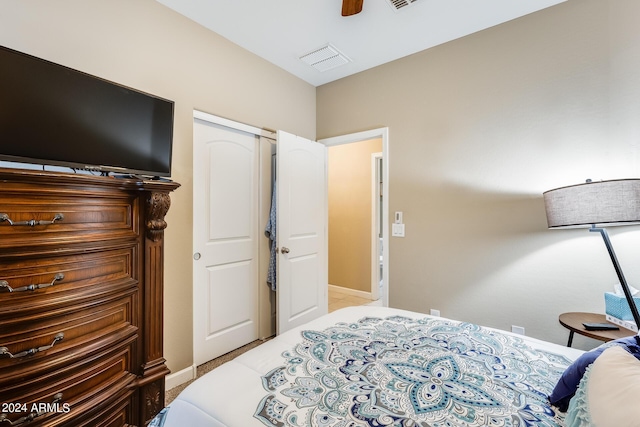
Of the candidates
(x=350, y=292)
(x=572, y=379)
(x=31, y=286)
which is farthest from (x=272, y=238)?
(x=572, y=379)

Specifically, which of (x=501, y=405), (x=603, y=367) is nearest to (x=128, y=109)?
(x=501, y=405)

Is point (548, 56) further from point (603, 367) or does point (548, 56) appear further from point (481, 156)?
point (603, 367)

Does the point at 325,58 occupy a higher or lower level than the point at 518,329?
higher

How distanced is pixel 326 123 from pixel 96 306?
2768mm

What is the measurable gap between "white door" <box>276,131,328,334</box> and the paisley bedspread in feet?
4.41

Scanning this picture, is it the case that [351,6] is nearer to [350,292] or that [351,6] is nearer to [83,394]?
[83,394]

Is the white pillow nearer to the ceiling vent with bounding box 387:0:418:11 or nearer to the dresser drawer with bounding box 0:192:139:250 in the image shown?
the dresser drawer with bounding box 0:192:139:250

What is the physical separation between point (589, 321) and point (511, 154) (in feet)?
4.04

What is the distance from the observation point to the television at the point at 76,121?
1168mm

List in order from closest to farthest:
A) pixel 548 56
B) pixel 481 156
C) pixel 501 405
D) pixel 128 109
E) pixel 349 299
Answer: pixel 501 405 < pixel 128 109 < pixel 548 56 < pixel 481 156 < pixel 349 299

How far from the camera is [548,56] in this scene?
2.08m

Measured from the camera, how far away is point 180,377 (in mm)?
2125

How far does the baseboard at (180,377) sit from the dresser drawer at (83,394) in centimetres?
70

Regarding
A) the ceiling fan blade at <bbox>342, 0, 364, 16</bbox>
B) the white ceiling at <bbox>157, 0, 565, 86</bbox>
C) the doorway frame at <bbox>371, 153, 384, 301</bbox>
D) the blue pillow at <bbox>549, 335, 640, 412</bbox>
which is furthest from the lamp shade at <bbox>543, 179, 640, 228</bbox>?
the doorway frame at <bbox>371, 153, 384, 301</bbox>
